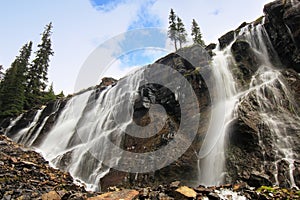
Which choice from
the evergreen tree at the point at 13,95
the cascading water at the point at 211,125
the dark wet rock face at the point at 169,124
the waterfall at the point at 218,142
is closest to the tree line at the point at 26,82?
the evergreen tree at the point at 13,95

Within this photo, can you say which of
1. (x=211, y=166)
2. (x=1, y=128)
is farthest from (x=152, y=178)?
(x=1, y=128)

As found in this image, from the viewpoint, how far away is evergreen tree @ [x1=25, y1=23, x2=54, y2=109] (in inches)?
1599

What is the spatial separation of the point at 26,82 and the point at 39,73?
3.41 m

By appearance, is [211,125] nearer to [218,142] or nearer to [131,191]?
[218,142]

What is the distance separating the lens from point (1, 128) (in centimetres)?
2984

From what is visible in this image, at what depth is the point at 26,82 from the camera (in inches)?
1705

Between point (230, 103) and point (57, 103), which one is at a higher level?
point (57, 103)

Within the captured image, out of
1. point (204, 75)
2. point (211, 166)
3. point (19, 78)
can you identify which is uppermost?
point (19, 78)

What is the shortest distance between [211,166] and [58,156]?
11.4m

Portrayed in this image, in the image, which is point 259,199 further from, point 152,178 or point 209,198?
point 152,178

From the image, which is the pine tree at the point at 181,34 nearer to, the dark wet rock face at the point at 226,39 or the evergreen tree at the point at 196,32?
the evergreen tree at the point at 196,32

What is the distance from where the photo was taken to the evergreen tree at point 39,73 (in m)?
40.6

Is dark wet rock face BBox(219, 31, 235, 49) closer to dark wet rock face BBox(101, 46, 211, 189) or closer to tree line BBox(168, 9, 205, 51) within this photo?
dark wet rock face BBox(101, 46, 211, 189)

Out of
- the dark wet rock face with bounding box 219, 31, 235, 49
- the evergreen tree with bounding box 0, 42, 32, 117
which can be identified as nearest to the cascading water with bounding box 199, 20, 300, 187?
the dark wet rock face with bounding box 219, 31, 235, 49
